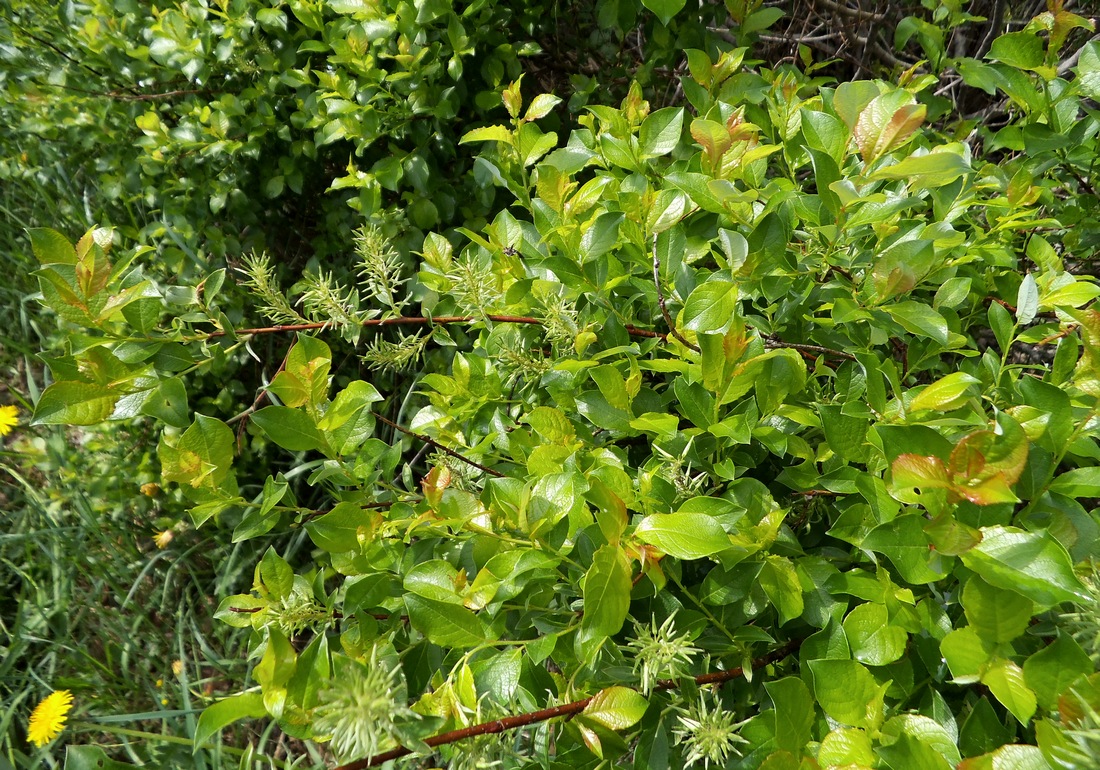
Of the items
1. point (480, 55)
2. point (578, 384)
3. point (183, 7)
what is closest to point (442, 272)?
point (578, 384)

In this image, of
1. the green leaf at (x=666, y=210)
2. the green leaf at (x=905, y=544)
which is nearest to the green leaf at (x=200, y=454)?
the green leaf at (x=666, y=210)

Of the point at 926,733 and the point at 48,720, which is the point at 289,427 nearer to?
the point at 926,733

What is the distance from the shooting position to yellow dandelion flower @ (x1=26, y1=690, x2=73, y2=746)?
1672 millimetres

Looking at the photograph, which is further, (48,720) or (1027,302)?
(48,720)

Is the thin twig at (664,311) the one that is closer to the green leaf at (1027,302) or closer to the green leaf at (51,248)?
the green leaf at (1027,302)

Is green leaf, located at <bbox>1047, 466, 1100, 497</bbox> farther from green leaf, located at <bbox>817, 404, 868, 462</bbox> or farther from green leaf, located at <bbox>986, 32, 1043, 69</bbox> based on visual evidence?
green leaf, located at <bbox>986, 32, 1043, 69</bbox>

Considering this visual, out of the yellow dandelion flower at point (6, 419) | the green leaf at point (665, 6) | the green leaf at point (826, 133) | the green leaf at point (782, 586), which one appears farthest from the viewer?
the yellow dandelion flower at point (6, 419)

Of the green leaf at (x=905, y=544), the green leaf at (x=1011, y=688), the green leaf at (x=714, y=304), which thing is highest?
the green leaf at (x=714, y=304)

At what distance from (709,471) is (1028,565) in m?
0.37

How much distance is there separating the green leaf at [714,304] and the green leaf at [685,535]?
0.24 meters

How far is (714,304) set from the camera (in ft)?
2.62

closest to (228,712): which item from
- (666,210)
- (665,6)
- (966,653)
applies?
(966,653)

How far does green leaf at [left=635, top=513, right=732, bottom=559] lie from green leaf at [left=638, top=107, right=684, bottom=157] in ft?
2.12

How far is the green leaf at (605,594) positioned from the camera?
60 centimetres
